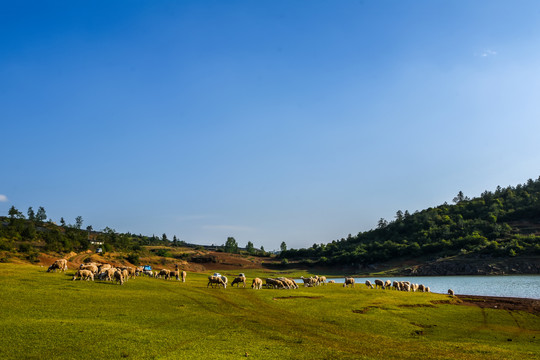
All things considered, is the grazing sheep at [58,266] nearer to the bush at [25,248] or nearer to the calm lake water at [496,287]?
the bush at [25,248]

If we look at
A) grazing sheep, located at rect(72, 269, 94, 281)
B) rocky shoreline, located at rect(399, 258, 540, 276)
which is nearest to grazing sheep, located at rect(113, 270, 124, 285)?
grazing sheep, located at rect(72, 269, 94, 281)

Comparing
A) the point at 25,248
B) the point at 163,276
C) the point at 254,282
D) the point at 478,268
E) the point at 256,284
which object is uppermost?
the point at 25,248

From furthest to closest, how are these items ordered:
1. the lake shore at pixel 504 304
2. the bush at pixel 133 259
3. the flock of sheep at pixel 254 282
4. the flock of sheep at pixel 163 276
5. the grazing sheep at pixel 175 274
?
the bush at pixel 133 259 < the grazing sheep at pixel 175 274 < the flock of sheep at pixel 254 282 < the flock of sheep at pixel 163 276 < the lake shore at pixel 504 304

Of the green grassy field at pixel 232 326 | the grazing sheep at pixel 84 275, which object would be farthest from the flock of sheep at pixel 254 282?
the grazing sheep at pixel 84 275

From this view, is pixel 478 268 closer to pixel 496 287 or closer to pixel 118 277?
pixel 496 287

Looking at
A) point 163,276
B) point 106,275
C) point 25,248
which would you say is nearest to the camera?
point 106,275

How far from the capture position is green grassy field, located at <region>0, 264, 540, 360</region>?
20047 millimetres

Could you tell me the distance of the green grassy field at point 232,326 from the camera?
2005cm

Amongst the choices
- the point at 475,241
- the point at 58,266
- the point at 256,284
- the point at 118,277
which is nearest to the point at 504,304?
the point at 256,284

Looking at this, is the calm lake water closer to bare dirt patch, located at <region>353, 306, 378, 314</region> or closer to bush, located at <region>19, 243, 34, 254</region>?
bare dirt patch, located at <region>353, 306, 378, 314</region>

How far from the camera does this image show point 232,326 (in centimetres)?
2702

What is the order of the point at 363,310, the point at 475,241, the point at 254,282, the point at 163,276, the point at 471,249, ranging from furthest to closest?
1. the point at 475,241
2. the point at 471,249
3. the point at 163,276
4. the point at 254,282
5. the point at 363,310

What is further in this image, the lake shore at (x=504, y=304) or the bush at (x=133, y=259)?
the bush at (x=133, y=259)

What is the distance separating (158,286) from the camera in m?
48.1
